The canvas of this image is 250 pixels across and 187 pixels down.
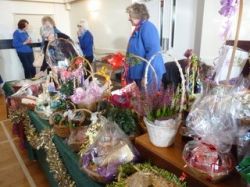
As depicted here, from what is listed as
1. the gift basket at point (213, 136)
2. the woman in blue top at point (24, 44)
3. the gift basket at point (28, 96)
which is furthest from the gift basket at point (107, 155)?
the woman in blue top at point (24, 44)

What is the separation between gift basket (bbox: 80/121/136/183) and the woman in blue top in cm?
475

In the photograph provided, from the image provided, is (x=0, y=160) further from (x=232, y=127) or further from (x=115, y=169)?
(x=232, y=127)

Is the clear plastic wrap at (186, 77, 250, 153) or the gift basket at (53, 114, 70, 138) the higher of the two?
the clear plastic wrap at (186, 77, 250, 153)

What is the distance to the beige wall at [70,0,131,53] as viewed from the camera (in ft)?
14.2

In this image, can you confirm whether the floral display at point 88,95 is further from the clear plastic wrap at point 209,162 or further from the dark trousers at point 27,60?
the dark trousers at point 27,60

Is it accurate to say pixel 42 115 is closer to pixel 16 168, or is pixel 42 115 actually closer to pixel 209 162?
pixel 16 168

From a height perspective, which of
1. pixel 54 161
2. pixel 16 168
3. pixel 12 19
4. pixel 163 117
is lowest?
pixel 16 168

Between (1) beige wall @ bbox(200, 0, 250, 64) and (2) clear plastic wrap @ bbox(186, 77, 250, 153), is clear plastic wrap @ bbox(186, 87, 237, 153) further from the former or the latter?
(1) beige wall @ bbox(200, 0, 250, 64)

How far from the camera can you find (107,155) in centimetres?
95

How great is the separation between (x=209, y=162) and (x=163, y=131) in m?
0.21

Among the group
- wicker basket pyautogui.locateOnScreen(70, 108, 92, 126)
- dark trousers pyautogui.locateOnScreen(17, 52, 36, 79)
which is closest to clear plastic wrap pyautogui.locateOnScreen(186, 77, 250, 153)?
wicker basket pyautogui.locateOnScreen(70, 108, 92, 126)

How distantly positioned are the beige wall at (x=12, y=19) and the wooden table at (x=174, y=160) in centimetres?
576

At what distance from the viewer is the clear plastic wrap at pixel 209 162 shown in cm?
70

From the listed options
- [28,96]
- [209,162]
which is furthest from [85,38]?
[209,162]
